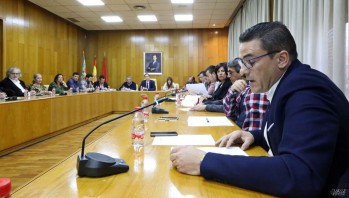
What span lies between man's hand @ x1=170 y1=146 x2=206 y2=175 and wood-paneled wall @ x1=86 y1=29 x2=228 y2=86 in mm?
10432

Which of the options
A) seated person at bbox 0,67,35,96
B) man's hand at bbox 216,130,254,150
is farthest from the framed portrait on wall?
man's hand at bbox 216,130,254,150

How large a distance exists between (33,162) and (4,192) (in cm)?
332

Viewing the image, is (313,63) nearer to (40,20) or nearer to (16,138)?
(16,138)

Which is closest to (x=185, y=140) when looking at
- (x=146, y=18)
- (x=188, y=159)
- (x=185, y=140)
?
(x=185, y=140)

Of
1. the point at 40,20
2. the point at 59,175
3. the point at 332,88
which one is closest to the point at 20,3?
the point at 40,20

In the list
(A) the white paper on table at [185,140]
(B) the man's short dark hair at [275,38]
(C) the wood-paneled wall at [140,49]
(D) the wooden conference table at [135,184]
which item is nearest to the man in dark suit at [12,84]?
(C) the wood-paneled wall at [140,49]

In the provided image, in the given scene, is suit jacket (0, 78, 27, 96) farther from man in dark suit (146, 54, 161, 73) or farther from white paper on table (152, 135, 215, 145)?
man in dark suit (146, 54, 161, 73)

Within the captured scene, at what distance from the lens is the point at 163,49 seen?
1134 cm

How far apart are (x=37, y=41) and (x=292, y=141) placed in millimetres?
8739

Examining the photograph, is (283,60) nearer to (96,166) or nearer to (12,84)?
(96,166)

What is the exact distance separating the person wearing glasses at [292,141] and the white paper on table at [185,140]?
502 mm

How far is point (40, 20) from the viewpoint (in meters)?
8.45

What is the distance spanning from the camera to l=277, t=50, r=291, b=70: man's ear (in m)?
1.08

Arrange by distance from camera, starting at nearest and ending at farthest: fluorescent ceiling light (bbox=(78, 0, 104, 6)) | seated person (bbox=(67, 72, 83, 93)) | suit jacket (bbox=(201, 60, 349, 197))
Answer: suit jacket (bbox=(201, 60, 349, 197)), fluorescent ceiling light (bbox=(78, 0, 104, 6)), seated person (bbox=(67, 72, 83, 93))
